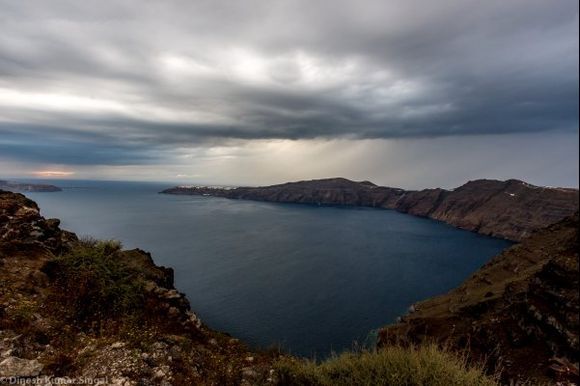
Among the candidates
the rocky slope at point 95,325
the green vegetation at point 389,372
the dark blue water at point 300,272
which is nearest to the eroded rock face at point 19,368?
the rocky slope at point 95,325

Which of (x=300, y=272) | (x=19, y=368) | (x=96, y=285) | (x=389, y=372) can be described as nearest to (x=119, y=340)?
(x=19, y=368)

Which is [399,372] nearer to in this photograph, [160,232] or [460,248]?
[160,232]

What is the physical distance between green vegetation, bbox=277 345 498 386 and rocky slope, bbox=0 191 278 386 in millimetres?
1031

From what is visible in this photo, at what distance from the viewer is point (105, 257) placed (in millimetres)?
12805

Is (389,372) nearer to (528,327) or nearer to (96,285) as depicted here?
(96,285)

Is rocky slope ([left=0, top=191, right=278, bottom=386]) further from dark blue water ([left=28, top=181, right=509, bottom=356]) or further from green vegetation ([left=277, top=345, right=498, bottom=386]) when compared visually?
dark blue water ([left=28, top=181, right=509, bottom=356])

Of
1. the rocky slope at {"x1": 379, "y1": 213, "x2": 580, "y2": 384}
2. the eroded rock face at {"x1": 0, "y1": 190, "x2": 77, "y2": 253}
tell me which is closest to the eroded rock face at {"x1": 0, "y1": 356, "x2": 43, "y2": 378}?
the eroded rock face at {"x1": 0, "y1": 190, "x2": 77, "y2": 253}

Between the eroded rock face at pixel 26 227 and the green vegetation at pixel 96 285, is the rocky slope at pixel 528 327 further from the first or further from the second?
the eroded rock face at pixel 26 227

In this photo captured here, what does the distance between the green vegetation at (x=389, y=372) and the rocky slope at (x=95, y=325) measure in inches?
40.6

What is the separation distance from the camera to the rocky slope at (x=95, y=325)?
8297 millimetres

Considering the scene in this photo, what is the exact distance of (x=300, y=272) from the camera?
98125 mm

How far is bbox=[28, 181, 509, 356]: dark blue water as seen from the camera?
60.3 metres

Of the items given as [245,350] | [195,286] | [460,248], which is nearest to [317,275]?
[195,286]

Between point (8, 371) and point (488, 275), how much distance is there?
84696mm
